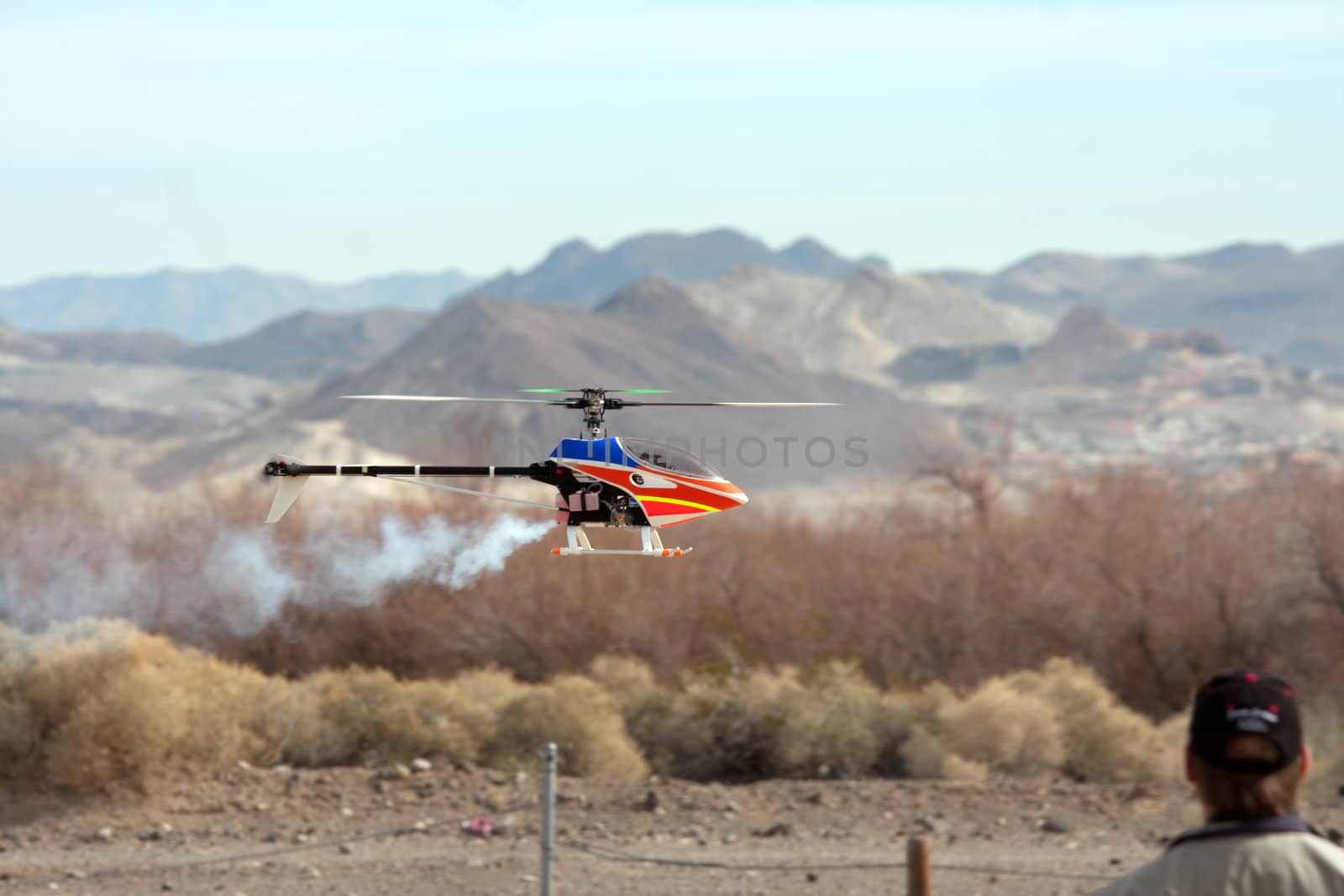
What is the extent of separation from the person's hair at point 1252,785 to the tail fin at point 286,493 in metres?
6.65

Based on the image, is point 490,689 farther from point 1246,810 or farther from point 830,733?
point 1246,810

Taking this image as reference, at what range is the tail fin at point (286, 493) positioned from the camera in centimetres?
958

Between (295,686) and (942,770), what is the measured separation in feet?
37.6

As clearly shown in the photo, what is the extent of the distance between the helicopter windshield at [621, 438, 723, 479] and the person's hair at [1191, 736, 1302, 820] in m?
4.97

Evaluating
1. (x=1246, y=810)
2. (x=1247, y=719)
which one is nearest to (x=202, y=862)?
(x=1246, y=810)

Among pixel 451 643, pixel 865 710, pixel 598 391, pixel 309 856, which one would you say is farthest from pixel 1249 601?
pixel 598 391

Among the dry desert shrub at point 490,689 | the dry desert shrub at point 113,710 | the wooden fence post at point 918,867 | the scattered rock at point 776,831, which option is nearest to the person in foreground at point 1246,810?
the wooden fence post at point 918,867

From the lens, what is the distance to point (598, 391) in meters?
9.02

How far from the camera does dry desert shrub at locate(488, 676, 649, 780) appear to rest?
24062mm

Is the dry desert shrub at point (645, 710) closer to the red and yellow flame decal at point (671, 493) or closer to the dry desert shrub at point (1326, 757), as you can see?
the dry desert shrub at point (1326, 757)

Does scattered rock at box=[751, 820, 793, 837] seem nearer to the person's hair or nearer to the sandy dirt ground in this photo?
the sandy dirt ground

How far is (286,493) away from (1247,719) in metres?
7.06

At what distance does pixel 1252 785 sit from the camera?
424 centimetres

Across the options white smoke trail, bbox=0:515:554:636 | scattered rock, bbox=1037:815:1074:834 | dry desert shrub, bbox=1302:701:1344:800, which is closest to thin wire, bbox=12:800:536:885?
white smoke trail, bbox=0:515:554:636
